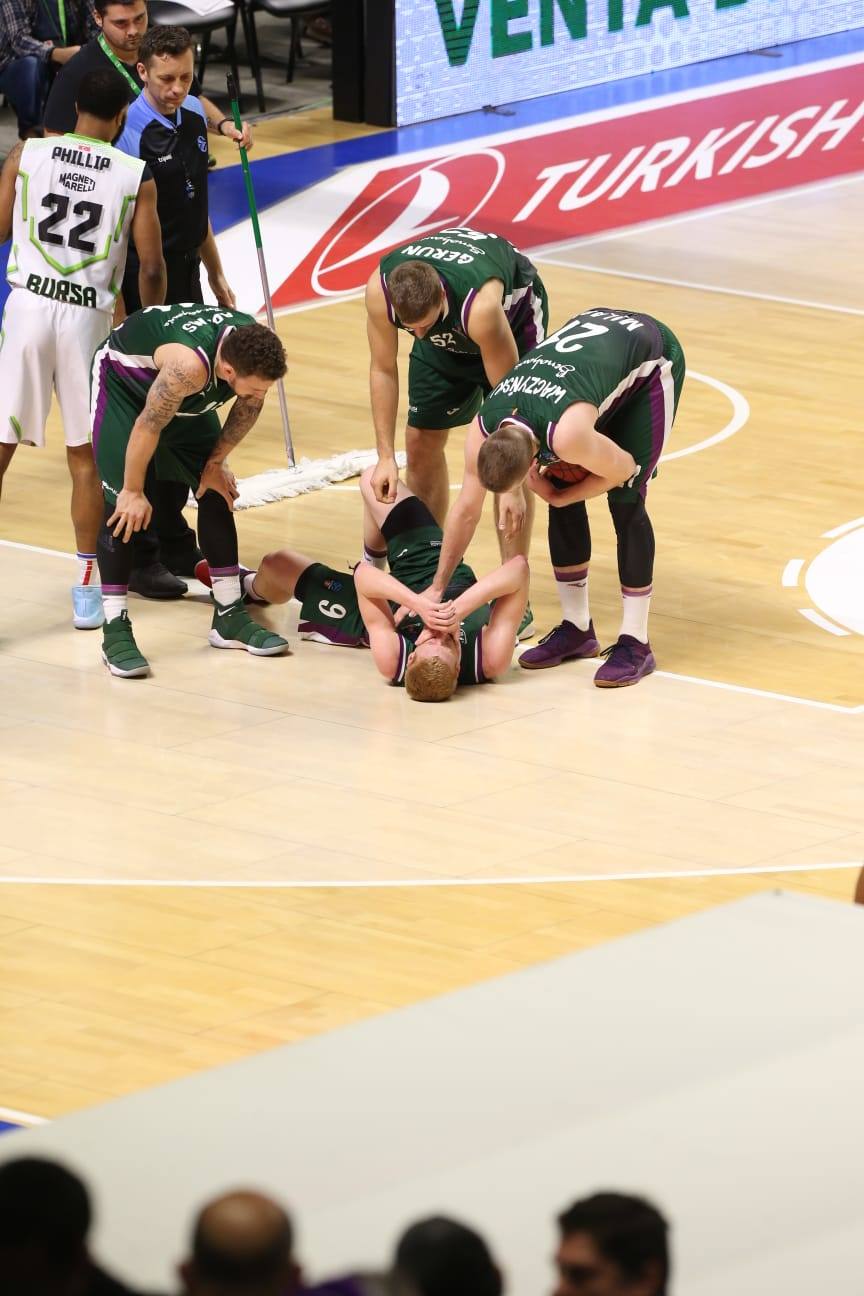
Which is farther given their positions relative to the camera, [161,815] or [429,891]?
[161,815]

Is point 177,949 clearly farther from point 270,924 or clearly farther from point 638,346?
point 638,346

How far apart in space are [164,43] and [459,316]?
72.5 inches

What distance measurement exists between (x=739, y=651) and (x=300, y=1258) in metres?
5.79

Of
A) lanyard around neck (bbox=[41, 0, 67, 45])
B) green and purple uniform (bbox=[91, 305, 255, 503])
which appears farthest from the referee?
lanyard around neck (bbox=[41, 0, 67, 45])

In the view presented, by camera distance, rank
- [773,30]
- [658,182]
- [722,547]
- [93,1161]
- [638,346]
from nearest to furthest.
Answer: [93,1161]
[638,346]
[722,547]
[658,182]
[773,30]

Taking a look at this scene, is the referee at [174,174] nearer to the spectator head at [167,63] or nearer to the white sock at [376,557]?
the spectator head at [167,63]

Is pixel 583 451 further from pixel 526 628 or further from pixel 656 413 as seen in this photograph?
pixel 526 628

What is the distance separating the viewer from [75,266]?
8.55 metres

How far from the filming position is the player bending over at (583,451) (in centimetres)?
767

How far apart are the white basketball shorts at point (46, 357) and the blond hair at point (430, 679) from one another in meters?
1.47

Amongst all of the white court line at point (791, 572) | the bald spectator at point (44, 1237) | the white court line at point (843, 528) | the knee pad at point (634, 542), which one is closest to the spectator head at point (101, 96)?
the knee pad at point (634, 542)

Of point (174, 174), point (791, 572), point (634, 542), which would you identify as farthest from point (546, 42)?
point (634, 542)

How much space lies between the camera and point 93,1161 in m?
3.18

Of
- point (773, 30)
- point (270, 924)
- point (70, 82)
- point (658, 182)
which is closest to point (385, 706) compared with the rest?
point (270, 924)
